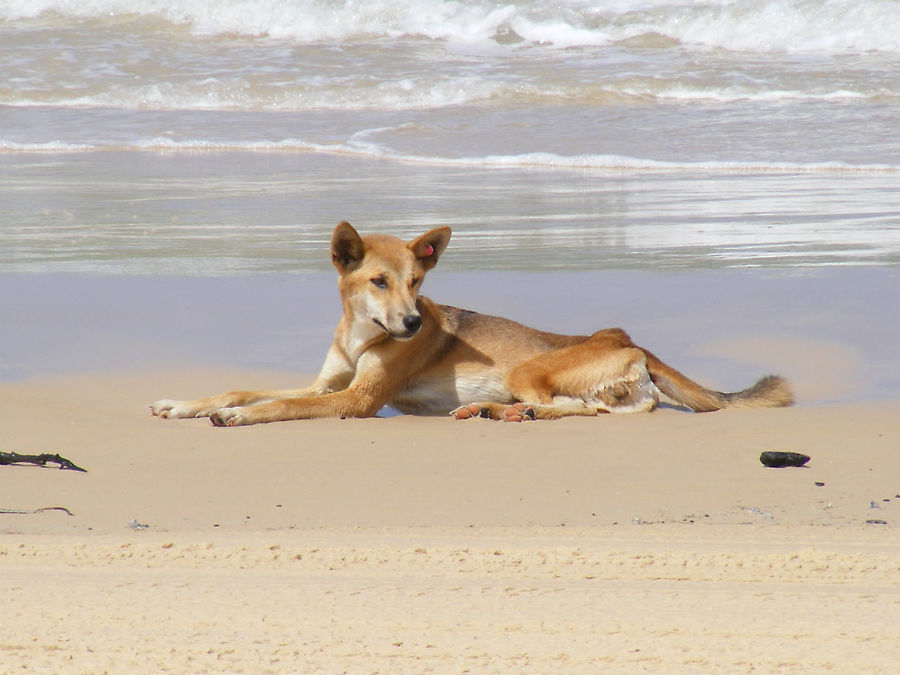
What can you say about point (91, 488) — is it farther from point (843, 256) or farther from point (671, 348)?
point (843, 256)

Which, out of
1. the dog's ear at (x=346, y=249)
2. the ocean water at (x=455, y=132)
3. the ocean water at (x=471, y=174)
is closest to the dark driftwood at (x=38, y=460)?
the ocean water at (x=471, y=174)

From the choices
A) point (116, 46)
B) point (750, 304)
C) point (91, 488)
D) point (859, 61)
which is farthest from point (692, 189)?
point (116, 46)

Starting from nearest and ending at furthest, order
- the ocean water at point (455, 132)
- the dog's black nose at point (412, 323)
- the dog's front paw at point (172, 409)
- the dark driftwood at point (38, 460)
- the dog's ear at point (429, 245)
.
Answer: the dark driftwood at point (38, 460) → the dog's front paw at point (172, 409) → the dog's black nose at point (412, 323) → the dog's ear at point (429, 245) → the ocean water at point (455, 132)

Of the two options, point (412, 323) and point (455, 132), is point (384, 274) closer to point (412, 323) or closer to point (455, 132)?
point (412, 323)

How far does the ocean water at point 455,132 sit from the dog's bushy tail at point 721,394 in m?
2.88

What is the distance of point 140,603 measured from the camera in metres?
3.05

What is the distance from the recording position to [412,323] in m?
6.05

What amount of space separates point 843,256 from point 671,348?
8.56ft

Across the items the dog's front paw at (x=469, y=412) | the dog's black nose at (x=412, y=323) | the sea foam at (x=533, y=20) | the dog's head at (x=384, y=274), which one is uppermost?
the sea foam at (x=533, y=20)

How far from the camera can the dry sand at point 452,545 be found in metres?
2.76

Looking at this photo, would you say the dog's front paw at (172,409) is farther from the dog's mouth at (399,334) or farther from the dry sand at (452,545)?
the dog's mouth at (399,334)

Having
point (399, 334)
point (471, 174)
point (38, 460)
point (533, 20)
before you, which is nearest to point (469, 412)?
point (399, 334)

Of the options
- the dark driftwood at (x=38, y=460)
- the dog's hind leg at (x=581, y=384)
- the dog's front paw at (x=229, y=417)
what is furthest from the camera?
the dog's hind leg at (x=581, y=384)

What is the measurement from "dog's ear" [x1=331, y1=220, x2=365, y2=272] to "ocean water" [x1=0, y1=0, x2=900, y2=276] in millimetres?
2467
